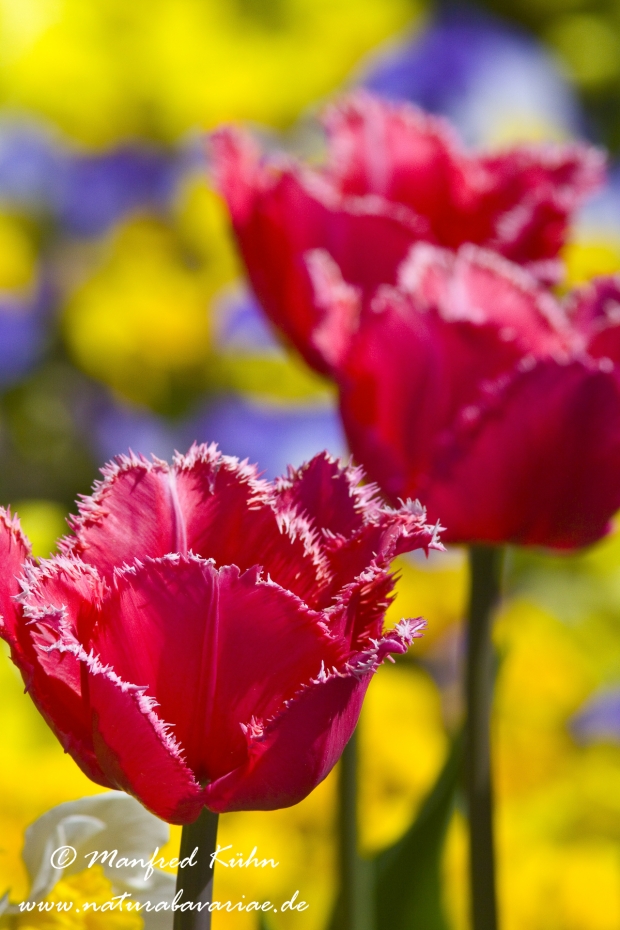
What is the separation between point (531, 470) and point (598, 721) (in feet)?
1.10

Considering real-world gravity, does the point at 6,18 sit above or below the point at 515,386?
above

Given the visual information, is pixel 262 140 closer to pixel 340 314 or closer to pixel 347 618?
pixel 340 314

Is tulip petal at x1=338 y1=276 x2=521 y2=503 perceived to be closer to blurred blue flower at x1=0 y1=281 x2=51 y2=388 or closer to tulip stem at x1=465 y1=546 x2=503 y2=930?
tulip stem at x1=465 y1=546 x2=503 y2=930

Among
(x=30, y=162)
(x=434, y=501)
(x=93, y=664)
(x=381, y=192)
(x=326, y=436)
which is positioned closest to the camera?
(x=93, y=664)

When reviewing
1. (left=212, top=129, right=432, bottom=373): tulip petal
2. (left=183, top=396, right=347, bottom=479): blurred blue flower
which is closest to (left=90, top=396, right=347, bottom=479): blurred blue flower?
(left=183, top=396, right=347, bottom=479): blurred blue flower

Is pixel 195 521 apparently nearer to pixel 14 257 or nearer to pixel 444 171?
pixel 444 171

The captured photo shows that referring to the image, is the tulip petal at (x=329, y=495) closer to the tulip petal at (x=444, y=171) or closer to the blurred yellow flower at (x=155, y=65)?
the tulip petal at (x=444, y=171)

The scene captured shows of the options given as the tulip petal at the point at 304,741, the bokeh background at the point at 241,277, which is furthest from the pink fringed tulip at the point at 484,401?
the bokeh background at the point at 241,277

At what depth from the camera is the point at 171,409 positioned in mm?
785

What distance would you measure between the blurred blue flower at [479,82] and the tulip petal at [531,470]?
0.68m

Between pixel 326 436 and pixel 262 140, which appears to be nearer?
pixel 326 436

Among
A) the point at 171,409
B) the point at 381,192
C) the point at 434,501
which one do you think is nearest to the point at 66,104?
the point at 171,409

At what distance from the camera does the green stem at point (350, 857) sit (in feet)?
0.90

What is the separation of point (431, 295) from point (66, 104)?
631 millimetres
